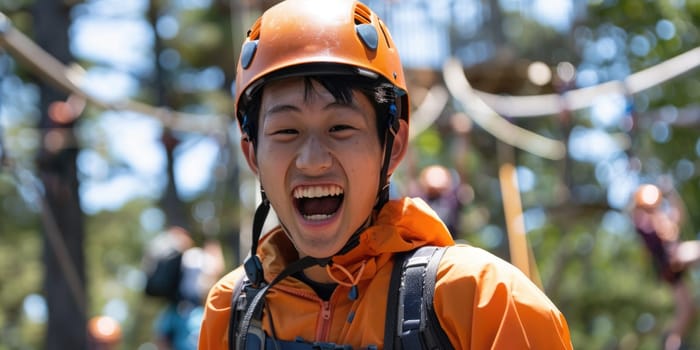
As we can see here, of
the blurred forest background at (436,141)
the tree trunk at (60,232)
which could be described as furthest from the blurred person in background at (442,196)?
the tree trunk at (60,232)

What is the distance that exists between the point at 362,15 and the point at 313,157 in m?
0.45

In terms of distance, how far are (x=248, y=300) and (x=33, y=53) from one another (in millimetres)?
4827

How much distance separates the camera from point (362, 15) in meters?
2.45

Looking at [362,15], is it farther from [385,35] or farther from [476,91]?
[476,91]

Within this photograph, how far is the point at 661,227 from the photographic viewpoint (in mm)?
7141

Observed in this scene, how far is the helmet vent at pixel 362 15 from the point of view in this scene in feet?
7.98

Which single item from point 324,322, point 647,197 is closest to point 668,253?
point 647,197

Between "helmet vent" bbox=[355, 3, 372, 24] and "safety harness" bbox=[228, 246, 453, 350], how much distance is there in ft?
1.93

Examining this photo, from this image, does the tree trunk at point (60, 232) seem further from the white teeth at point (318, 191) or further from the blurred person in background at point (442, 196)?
the white teeth at point (318, 191)

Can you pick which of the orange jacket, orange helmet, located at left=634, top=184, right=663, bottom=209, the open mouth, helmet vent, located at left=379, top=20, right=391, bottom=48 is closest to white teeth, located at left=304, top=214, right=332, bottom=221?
the open mouth

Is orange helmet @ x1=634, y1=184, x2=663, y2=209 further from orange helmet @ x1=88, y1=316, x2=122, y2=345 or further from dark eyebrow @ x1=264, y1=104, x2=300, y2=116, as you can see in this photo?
dark eyebrow @ x1=264, y1=104, x2=300, y2=116

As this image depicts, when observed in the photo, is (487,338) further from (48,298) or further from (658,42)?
(48,298)

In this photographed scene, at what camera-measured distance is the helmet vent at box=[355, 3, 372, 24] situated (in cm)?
243

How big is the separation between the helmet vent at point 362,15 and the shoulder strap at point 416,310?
61 cm
